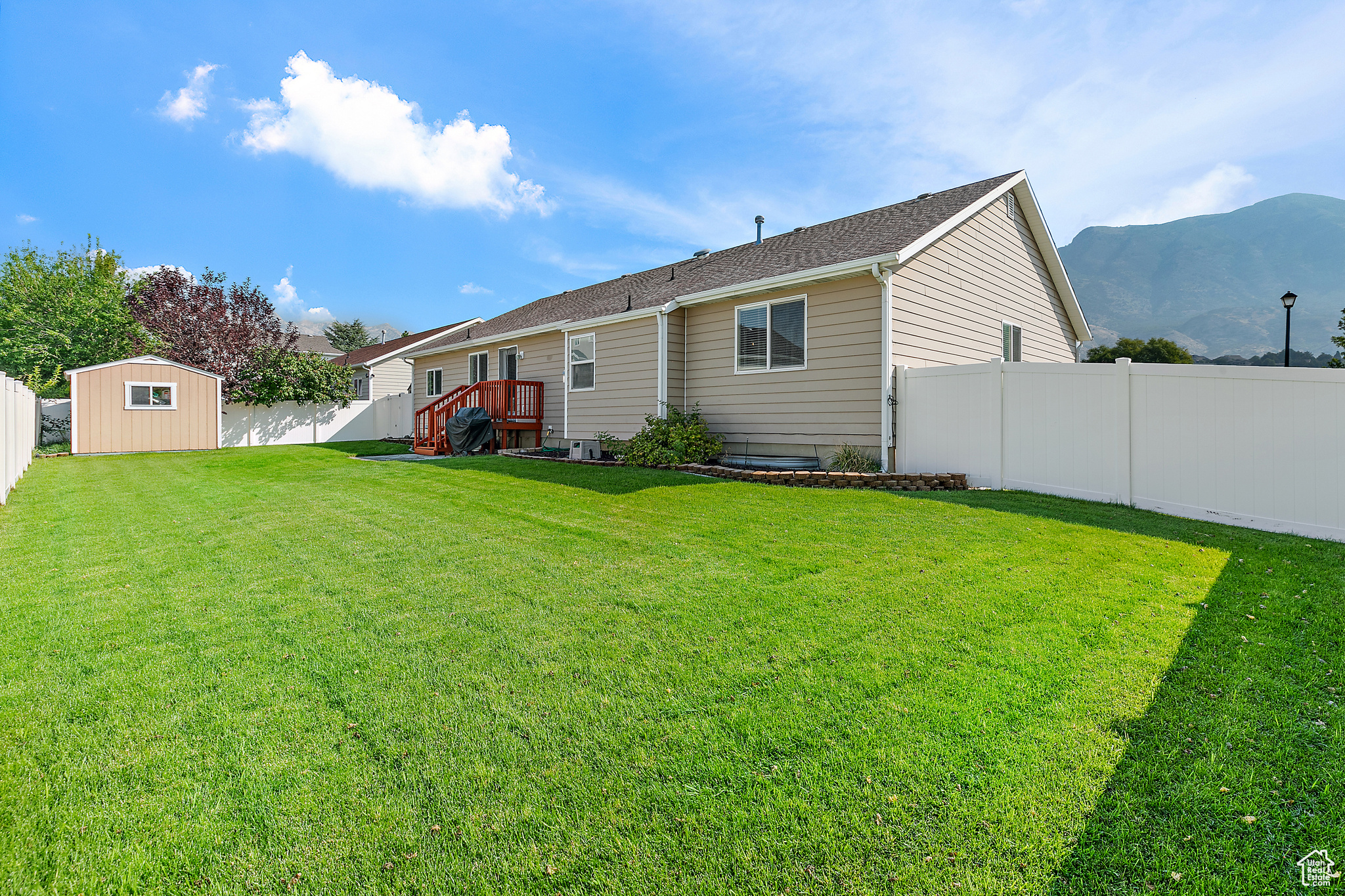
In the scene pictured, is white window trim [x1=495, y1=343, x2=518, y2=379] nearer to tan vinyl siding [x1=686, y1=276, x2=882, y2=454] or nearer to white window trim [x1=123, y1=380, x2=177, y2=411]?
tan vinyl siding [x1=686, y1=276, x2=882, y2=454]

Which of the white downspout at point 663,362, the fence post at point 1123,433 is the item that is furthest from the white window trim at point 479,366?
the fence post at point 1123,433

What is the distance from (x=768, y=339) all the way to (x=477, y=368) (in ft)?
35.1

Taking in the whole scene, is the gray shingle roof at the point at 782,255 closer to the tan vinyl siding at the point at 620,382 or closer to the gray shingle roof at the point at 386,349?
the tan vinyl siding at the point at 620,382

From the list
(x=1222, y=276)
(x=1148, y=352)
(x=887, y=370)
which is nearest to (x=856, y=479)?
(x=887, y=370)

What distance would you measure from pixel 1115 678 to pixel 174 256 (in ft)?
125

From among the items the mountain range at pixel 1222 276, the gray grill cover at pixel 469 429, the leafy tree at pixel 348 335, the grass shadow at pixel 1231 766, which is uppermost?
the mountain range at pixel 1222 276

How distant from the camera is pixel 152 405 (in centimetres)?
1684

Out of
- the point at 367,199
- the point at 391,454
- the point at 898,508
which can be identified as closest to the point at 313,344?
the point at 367,199

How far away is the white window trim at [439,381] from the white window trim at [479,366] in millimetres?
1863

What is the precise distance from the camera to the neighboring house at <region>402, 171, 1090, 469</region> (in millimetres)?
9070

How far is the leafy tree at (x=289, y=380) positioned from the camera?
19766 millimetres

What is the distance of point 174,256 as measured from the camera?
90.1 ft

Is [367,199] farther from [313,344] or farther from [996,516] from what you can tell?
[996,516]

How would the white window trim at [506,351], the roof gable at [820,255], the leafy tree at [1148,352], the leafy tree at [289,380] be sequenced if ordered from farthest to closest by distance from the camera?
1. the leafy tree at [1148,352]
2. the leafy tree at [289,380]
3. the white window trim at [506,351]
4. the roof gable at [820,255]
